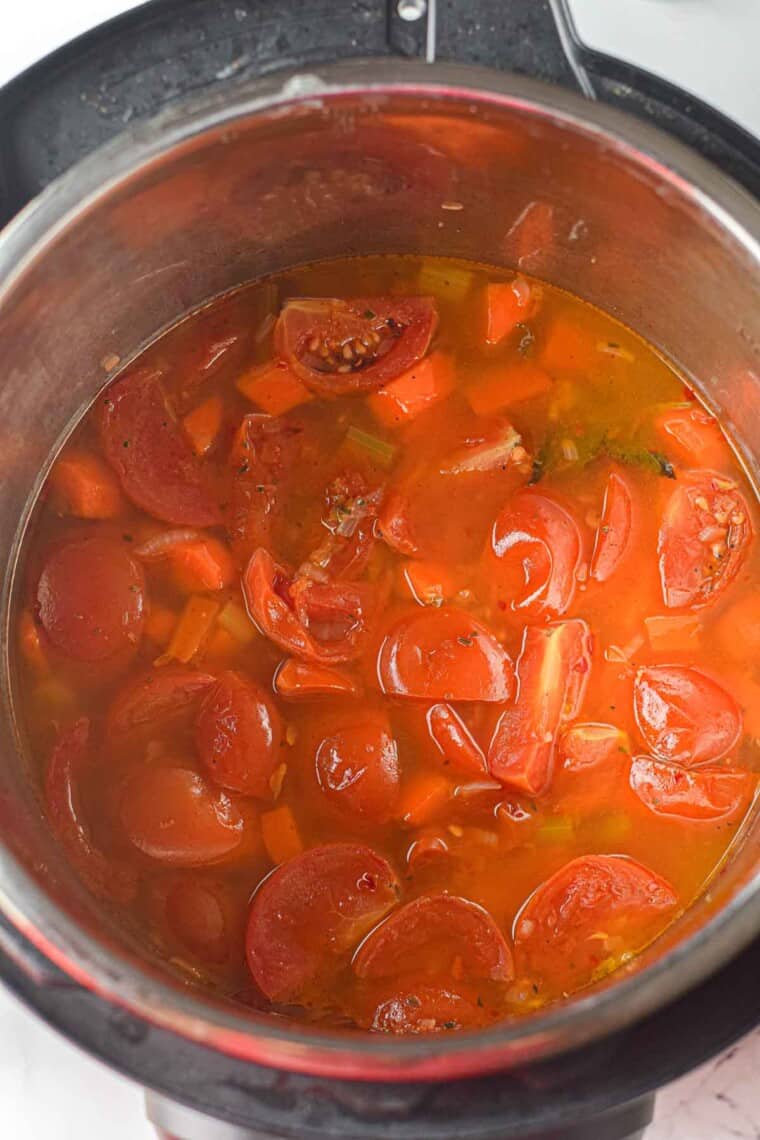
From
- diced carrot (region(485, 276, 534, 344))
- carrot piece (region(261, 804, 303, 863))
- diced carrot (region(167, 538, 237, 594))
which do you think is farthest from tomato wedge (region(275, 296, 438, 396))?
carrot piece (region(261, 804, 303, 863))

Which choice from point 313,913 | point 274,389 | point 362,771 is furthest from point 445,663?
point 274,389

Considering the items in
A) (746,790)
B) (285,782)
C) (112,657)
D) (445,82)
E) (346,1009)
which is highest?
(445,82)

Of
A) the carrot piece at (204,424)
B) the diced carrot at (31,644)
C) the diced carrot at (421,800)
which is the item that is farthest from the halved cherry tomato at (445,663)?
the diced carrot at (31,644)

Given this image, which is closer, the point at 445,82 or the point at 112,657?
the point at 445,82

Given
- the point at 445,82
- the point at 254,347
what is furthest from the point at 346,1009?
the point at 445,82

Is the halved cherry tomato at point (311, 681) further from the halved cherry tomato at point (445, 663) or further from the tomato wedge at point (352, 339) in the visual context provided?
the tomato wedge at point (352, 339)

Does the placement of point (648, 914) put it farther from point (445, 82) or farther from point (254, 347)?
point (445, 82)
